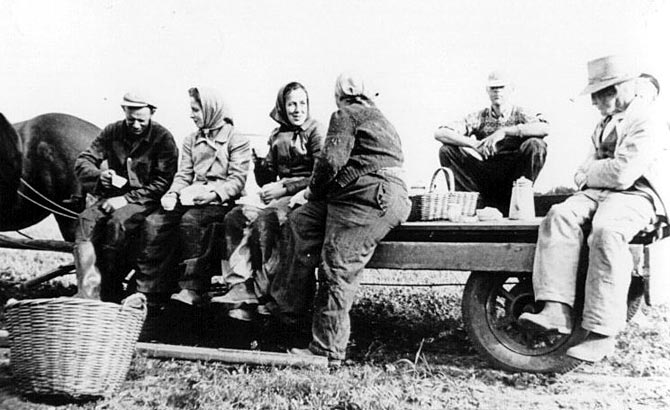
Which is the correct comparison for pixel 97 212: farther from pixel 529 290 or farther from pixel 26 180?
pixel 529 290

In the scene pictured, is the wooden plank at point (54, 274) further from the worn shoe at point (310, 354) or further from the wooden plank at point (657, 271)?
the wooden plank at point (657, 271)

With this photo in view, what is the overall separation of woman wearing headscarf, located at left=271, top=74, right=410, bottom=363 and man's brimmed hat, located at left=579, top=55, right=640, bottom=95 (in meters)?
1.37

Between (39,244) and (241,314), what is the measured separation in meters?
3.15

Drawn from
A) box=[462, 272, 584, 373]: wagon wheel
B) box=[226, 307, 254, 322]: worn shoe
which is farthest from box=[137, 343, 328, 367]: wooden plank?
box=[462, 272, 584, 373]: wagon wheel

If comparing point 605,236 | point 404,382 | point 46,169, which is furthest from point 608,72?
point 46,169

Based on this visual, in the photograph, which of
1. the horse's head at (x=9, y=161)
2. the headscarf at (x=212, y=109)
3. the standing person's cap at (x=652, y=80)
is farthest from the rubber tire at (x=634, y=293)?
the horse's head at (x=9, y=161)

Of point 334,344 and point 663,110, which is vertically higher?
point 663,110

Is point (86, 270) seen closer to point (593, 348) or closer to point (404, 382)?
point (404, 382)

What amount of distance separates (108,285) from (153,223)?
734 mm

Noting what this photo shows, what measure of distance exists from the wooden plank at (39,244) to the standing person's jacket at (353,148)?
3137 mm

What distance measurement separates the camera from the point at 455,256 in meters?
4.68

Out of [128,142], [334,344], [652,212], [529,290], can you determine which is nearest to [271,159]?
[128,142]

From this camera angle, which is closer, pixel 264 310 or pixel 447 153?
pixel 264 310

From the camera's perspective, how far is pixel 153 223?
5.70 m
